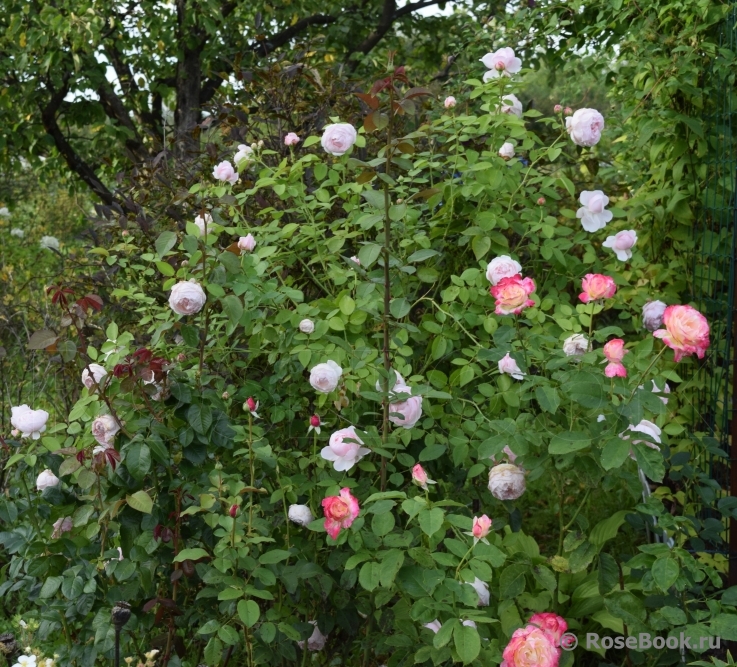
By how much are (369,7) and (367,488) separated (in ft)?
19.3

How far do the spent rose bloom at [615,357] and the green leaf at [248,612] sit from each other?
0.87 meters

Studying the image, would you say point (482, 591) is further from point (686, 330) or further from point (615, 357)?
point (686, 330)

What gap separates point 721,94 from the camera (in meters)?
2.79

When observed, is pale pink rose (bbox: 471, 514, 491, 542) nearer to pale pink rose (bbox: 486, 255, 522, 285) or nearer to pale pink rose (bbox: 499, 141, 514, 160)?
pale pink rose (bbox: 486, 255, 522, 285)

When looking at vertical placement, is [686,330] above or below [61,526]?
above

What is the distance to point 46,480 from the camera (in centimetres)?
198

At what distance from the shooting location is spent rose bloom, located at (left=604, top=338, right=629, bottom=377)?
1.63m

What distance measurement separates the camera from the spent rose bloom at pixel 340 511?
63.7 inches

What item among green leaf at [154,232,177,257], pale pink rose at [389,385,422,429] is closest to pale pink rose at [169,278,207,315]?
green leaf at [154,232,177,257]

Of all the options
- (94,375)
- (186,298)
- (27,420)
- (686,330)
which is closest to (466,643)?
(686,330)

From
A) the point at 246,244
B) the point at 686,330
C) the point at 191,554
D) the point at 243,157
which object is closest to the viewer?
the point at 686,330

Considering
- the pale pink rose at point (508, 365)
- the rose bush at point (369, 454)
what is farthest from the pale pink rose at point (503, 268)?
the pale pink rose at point (508, 365)

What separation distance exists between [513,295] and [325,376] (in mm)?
453

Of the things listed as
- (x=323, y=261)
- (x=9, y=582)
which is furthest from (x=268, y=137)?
(x=9, y=582)
